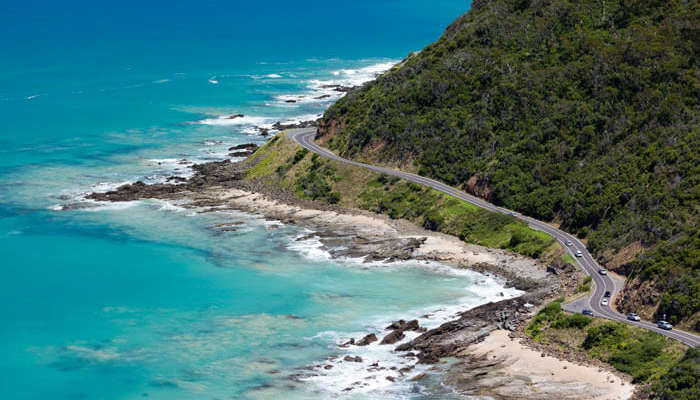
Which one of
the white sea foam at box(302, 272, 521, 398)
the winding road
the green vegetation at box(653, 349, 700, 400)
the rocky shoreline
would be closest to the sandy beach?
the rocky shoreline

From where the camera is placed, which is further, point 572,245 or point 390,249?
point 390,249

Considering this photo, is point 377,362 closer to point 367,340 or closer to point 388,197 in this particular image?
point 367,340

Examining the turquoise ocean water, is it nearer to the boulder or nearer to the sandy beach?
the boulder

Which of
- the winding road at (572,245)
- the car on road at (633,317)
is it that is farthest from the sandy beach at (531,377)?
the car on road at (633,317)

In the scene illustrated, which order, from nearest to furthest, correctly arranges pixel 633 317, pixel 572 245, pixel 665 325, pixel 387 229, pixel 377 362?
pixel 665 325
pixel 633 317
pixel 377 362
pixel 572 245
pixel 387 229

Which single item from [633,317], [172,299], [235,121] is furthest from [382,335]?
[235,121]
